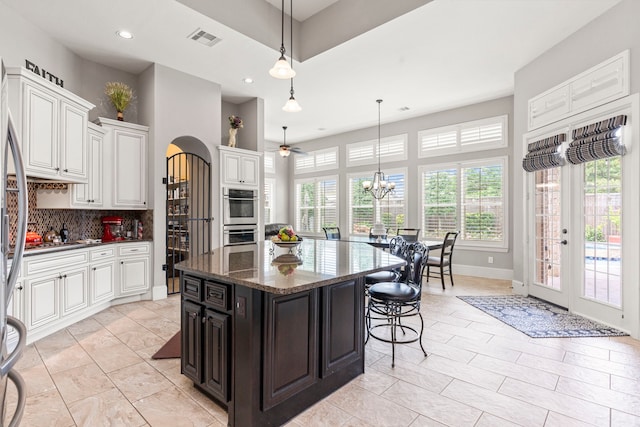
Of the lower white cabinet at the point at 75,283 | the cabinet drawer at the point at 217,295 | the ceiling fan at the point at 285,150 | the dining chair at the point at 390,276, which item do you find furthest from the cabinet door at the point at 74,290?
the ceiling fan at the point at 285,150

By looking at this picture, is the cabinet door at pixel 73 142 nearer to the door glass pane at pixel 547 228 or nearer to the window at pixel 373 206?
the window at pixel 373 206

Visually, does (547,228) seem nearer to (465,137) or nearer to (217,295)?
(465,137)

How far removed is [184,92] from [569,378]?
5.60 m

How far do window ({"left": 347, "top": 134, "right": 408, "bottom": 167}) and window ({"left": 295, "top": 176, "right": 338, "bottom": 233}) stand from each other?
800mm

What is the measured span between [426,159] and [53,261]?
6.50 metres

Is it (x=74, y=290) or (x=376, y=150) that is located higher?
(x=376, y=150)

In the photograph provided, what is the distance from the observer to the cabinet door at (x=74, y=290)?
140 inches

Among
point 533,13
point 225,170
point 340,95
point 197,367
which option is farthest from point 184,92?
point 533,13

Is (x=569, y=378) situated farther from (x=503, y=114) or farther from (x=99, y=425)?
(x=503, y=114)

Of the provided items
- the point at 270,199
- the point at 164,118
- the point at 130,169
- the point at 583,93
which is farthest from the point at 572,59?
the point at 270,199

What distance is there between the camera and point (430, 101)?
6328 mm

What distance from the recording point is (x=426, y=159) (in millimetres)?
7133

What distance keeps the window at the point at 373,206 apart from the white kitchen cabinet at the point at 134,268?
5086mm

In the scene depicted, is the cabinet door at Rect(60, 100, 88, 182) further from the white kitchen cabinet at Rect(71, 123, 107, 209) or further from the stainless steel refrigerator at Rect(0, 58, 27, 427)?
the stainless steel refrigerator at Rect(0, 58, 27, 427)
